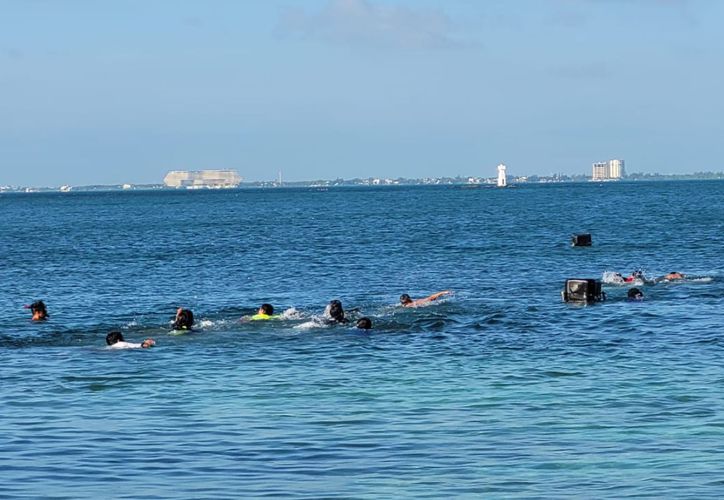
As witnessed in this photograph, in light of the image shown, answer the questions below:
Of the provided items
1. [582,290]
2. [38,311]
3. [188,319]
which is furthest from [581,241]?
[188,319]

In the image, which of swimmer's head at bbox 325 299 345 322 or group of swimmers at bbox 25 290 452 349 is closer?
group of swimmers at bbox 25 290 452 349

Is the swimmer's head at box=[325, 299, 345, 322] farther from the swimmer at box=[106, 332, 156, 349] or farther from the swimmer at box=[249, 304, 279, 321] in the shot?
the swimmer at box=[106, 332, 156, 349]

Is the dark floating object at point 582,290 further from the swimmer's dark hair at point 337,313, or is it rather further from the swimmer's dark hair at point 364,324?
the swimmer's dark hair at point 364,324

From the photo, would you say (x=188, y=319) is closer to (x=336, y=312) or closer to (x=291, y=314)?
(x=336, y=312)

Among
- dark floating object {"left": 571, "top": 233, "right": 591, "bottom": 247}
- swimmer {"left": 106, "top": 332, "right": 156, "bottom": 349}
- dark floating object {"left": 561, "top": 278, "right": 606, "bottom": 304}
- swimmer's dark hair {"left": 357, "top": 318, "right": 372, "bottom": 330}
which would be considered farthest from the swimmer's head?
dark floating object {"left": 571, "top": 233, "right": 591, "bottom": 247}

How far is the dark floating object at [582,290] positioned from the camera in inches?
1640

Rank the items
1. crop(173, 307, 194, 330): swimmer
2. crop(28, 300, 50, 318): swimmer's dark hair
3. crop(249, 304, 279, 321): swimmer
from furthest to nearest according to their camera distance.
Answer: crop(28, 300, 50, 318): swimmer's dark hair
crop(249, 304, 279, 321): swimmer
crop(173, 307, 194, 330): swimmer

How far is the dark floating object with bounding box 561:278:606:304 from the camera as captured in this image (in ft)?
137

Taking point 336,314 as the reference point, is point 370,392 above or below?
below

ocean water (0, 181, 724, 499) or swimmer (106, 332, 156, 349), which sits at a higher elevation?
swimmer (106, 332, 156, 349)

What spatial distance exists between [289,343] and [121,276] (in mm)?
30111

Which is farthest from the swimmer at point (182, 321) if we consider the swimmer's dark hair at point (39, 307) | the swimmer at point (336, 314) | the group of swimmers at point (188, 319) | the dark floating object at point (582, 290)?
the dark floating object at point (582, 290)

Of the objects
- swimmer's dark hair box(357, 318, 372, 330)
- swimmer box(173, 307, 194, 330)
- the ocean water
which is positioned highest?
swimmer box(173, 307, 194, 330)

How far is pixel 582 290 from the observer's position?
41750 mm
